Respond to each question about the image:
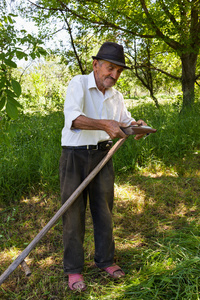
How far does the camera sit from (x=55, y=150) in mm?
4559

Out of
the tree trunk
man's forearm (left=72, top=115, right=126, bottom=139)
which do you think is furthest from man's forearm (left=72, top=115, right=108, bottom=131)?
the tree trunk

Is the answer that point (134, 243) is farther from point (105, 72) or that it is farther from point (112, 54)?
point (112, 54)

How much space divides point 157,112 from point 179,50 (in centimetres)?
141

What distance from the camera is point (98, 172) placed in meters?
2.40

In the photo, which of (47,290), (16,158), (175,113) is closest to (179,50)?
(175,113)

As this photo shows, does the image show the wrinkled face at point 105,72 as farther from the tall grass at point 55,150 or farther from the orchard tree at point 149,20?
the orchard tree at point 149,20

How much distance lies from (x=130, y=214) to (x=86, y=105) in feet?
6.35

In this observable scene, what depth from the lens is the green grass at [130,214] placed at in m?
2.32

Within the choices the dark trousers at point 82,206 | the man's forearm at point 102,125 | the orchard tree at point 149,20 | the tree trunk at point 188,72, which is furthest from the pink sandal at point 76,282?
the tree trunk at point 188,72

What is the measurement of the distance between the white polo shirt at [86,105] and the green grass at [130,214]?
63 cm

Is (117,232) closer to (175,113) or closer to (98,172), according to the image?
(98,172)

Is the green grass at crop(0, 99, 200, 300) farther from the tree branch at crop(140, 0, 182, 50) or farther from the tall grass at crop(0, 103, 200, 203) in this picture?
the tree branch at crop(140, 0, 182, 50)

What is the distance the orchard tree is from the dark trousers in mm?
4248

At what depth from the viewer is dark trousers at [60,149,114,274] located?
90.7 inches
